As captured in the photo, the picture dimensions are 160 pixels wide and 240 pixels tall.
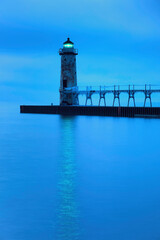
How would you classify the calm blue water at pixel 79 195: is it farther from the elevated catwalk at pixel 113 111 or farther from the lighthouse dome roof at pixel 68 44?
the lighthouse dome roof at pixel 68 44

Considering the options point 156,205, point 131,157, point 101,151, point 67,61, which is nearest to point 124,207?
point 156,205

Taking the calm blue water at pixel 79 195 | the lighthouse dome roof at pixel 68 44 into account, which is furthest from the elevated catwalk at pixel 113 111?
the calm blue water at pixel 79 195

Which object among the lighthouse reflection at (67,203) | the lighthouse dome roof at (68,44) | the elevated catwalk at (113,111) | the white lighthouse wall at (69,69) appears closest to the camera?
the lighthouse reflection at (67,203)

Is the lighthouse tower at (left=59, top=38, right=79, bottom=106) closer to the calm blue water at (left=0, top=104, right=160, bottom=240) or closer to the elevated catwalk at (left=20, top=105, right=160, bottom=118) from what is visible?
the elevated catwalk at (left=20, top=105, right=160, bottom=118)

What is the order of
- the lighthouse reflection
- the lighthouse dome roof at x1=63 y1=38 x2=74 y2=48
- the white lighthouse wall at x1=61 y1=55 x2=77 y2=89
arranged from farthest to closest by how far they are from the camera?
the lighthouse dome roof at x1=63 y1=38 x2=74 y2=48
the white lighthouse wall at x1=61 y1=55 x2=77 y2=89
the lighthouse reflection

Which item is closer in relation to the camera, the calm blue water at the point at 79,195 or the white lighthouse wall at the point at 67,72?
the calm blue water at the point at 79,195

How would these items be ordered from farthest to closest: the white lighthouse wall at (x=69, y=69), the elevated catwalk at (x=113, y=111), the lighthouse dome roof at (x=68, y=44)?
the lighthouse dome roof at (x=68, y=44) → the white lighthouse wall at (x=69, y=69) → the elevated catwalk at (x=113, y=111)

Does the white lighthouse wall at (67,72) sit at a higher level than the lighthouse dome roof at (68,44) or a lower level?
lower

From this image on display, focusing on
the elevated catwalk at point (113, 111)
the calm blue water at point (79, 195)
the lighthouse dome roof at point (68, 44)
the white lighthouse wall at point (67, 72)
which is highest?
the lighthouse dome roof at point (68, 44)

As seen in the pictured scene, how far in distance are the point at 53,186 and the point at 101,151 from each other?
811cm

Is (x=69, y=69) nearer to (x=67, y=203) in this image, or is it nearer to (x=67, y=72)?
(x=67, y=72)

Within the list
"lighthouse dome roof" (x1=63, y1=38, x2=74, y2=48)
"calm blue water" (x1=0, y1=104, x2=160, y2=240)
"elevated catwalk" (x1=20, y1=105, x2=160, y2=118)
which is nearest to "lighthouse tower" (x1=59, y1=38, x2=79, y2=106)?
"lighthouse dome roof" (x1=63, y1=38, x2=74, y2=48)

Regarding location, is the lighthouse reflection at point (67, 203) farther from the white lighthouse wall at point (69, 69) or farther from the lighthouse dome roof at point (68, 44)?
the lighthouse dome roof at point (68, 44)

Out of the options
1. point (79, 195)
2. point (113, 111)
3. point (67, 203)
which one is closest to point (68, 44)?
point (113, 111)
